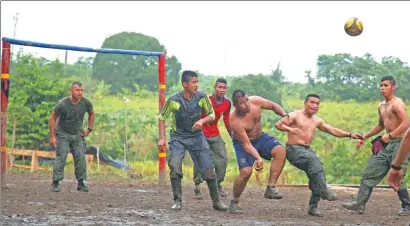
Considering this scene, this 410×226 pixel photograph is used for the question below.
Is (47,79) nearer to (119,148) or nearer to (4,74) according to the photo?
(119,148)

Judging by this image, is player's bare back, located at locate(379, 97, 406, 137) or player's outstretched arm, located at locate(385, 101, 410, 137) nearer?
player's outstretched arm, located at locate(385, 101, 410, 137)

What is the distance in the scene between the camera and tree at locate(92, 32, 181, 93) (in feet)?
135

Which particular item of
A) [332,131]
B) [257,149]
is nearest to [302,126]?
[332,131]

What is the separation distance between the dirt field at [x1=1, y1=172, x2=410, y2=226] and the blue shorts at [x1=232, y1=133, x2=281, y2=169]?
680 mm

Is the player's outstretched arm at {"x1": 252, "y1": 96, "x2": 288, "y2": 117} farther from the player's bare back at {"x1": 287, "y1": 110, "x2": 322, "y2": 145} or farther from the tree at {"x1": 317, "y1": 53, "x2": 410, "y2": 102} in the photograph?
the tree at {"x1": 317, "y1": 53, "x2": 410, "y2": 102}

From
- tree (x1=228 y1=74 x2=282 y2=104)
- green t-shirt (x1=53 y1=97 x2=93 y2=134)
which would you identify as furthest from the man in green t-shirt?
tree (x1=228 y1=74 x2=282 y2=104)

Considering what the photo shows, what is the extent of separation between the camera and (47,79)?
2305cm

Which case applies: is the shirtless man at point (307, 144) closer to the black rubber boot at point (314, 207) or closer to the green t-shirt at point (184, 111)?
the black rubber boot at point (314, 207)

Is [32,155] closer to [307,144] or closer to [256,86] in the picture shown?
[307,144]

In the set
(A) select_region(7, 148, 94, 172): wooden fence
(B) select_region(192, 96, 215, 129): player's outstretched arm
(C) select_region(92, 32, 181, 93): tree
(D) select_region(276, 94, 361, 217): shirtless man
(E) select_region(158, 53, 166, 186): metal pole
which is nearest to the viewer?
(D) select_region(276, 94, 361, 217): shirtless man

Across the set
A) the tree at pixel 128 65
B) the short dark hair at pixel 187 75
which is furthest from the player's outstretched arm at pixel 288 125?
the tree at pixel 128 65

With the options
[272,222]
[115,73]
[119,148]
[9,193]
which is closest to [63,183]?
[9,193]

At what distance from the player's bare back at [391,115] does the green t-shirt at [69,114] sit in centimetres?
511

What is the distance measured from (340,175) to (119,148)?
779cm
